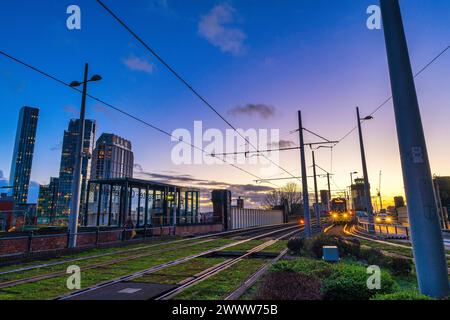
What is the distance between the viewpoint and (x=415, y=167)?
502cm

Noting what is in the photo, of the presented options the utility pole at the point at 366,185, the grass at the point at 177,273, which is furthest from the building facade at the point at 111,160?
the grass at the point at 177,273

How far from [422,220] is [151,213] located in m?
30.4

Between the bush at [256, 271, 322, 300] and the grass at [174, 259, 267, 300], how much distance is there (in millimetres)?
940

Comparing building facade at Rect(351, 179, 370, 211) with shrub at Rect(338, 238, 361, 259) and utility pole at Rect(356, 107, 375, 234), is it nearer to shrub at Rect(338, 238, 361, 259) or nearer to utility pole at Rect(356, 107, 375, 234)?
utility pole at Rect(356, 107, 375, 234)

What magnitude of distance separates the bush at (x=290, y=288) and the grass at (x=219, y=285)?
3.08 feet

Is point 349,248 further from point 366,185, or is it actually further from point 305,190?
point 366,185

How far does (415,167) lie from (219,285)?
5324 millimetres

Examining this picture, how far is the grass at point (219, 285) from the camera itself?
643 centimetres

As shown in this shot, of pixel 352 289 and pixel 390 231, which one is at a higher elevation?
pixel 352 289

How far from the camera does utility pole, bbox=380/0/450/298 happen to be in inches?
182

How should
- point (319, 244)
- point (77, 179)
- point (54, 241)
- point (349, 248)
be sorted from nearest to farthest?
point (349, 248)
point (319, 244)
point (54, 241)
point (77, 179)

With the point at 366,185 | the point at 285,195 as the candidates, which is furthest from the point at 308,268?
the point at 285,195
